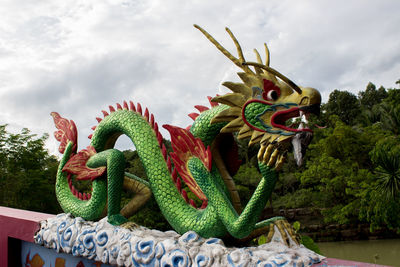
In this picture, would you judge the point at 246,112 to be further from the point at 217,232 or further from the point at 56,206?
the point at 56,206

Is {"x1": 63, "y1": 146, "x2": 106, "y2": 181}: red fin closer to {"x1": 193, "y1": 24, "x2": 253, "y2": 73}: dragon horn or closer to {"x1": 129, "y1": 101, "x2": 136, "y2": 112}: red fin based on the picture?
{"x1": 129, "y1": 101, "x2": 136, "y2": 112}: red fin

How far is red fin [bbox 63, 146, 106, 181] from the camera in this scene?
355cm

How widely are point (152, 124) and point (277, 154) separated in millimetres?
1331

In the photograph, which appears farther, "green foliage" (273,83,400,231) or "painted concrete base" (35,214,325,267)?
"green foliage" (273,83,400,231)

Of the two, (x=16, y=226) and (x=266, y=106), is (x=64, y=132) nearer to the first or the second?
(x=16, y=226)

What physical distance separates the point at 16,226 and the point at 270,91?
3.08 meters

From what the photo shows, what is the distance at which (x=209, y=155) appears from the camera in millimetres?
2734

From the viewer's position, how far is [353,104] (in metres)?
17.6

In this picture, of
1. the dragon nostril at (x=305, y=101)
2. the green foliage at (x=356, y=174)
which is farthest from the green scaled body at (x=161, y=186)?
the green foliage at (x=356, y=174)

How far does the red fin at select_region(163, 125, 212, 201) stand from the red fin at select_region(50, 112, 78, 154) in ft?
4.72

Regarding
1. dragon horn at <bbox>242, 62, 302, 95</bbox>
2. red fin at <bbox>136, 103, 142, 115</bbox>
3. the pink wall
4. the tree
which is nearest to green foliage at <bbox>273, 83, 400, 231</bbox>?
red fin at <bbox>136, 103, 142, 115</bbox>

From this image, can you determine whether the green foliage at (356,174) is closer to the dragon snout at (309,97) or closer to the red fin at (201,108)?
the red fin at (201,108)

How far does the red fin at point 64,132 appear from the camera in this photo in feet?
13.0

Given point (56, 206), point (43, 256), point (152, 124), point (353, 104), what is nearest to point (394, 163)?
point (152, 124)
